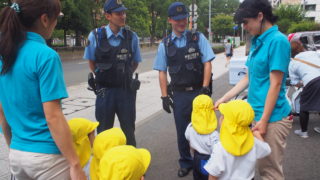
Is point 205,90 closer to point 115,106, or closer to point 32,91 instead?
point 115,106

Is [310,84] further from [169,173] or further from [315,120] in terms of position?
[169,173]

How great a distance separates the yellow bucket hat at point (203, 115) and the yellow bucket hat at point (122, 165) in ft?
4.13

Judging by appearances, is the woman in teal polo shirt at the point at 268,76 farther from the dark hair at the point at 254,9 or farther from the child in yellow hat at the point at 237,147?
the child in yellow hat at the point at 237,147

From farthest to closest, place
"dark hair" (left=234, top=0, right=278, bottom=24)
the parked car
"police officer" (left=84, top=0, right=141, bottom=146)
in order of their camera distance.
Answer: the parked car, "police officer" (left=84, top=0, right=141, bottom=146), "dark hair" (left=234, top=0, right=278, bottom=24)

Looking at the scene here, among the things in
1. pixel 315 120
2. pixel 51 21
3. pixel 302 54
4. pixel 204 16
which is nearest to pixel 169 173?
pixel 51 21

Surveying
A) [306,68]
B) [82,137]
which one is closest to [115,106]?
[82,137]

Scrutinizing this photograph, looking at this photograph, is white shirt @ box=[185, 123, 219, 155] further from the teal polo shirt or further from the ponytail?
the ponytail

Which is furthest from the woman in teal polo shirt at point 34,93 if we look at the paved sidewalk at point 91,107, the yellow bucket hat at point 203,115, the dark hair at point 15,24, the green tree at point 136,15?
the green tree at point 136,15

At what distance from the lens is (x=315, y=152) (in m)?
4.58

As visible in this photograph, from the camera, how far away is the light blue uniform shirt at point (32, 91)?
163 centimetres

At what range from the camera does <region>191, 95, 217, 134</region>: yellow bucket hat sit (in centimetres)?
293

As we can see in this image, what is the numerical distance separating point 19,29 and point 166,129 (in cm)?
459

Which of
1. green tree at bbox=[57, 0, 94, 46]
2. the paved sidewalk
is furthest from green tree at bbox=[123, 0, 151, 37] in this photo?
the paved sidewalk

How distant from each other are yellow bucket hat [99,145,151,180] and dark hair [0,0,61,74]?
750mm
